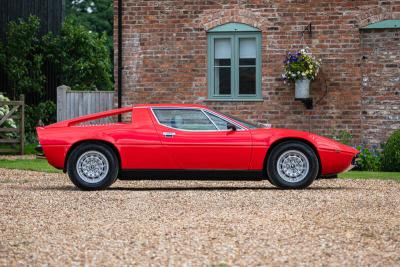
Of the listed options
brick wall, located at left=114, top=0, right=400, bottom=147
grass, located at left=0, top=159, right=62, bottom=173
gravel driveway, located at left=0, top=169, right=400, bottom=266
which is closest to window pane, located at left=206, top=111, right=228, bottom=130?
gravel driveway, located at left=0, top=169, right=400, bottom=266

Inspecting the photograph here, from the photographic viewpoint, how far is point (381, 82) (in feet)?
61.6

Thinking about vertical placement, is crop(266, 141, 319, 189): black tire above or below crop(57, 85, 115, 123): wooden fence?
below

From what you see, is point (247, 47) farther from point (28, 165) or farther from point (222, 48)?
point (28, 165)

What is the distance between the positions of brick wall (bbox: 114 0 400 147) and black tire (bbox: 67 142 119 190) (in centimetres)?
668

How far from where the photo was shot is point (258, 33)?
19.0 m

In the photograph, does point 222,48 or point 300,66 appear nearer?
point 300,66

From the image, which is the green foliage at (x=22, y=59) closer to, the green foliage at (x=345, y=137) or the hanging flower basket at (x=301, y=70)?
the hanging flower basket at (x=301, y=70)

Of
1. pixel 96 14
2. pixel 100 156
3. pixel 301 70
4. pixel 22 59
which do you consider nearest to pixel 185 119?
pixel 100 156

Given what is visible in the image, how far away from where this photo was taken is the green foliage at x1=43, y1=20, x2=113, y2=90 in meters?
28.3

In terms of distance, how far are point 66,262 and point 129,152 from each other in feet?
18.9

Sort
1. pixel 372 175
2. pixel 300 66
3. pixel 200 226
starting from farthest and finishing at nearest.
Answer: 1. pixel 300 66
2. pixel 372 175
3. pixel 200 226

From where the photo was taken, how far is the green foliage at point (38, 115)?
26797mm

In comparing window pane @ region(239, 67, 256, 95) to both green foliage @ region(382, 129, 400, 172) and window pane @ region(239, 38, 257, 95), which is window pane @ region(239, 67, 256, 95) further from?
green foliage @ region(382, 129, 400, 172)

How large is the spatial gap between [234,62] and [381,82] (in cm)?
308
